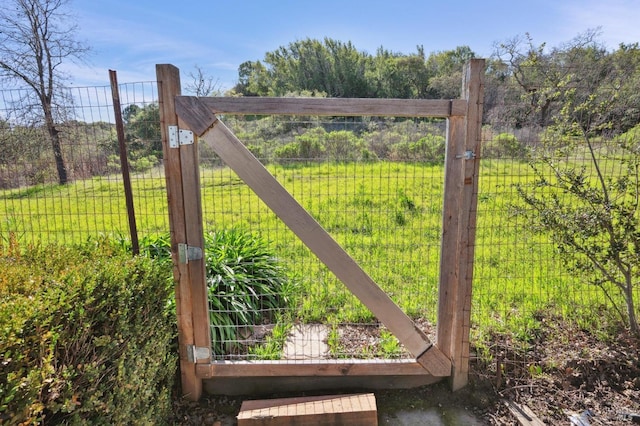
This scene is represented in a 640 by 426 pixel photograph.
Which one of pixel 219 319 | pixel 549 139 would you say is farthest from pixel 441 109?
pixel 219 319

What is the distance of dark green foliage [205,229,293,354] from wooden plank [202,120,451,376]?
2.36ft

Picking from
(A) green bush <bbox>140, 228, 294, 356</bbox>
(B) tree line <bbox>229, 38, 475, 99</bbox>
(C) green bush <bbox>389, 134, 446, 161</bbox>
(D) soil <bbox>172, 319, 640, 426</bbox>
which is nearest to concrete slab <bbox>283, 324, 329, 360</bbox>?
(A) green bush <bbox>140, 228, 294, 356</bbox>

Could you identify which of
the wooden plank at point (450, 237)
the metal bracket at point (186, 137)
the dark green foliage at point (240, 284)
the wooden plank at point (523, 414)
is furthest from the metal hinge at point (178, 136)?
the wooden plank at point (523, 414)

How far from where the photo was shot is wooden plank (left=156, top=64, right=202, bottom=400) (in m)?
2.24

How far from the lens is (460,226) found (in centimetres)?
242

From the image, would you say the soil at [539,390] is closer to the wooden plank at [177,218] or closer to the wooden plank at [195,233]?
the wooden plank at [177,218]

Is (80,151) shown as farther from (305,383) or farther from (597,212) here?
(597,212)

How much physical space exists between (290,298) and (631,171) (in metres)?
3.04

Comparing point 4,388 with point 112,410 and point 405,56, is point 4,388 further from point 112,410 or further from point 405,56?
point 405,56

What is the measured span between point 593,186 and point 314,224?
7.84 feet

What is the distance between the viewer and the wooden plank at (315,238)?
2.29 meters

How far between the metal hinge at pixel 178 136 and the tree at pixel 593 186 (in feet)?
8.56

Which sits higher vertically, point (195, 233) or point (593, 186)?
point (593, 186)

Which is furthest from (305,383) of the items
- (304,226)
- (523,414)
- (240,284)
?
(523,414)
